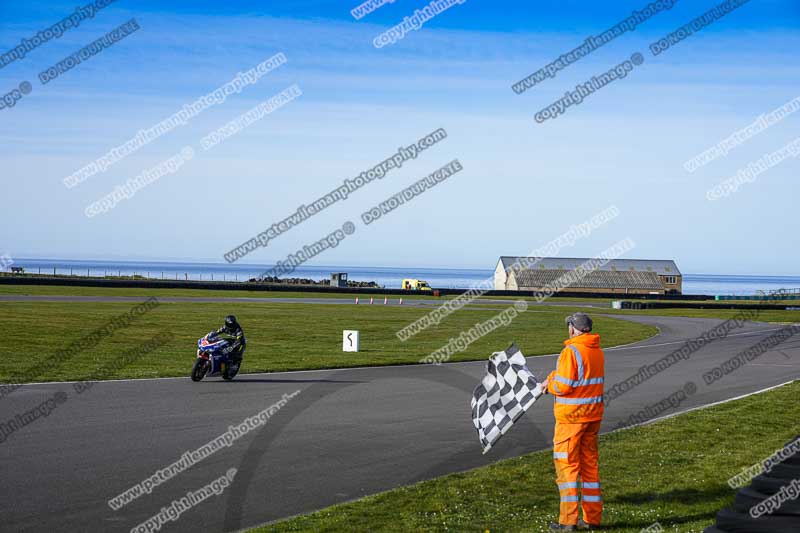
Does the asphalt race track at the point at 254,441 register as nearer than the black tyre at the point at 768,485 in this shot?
No

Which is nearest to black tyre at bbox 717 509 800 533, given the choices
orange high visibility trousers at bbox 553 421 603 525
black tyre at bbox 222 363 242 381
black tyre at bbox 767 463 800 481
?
black tyre at bbox 767 463 800 481

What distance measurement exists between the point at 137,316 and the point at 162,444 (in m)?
26.8

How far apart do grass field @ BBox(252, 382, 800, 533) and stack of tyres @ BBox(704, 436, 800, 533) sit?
6.18ft

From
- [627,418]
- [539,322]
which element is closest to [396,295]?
[539,322]

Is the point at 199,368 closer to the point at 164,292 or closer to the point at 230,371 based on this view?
the point at 230,371

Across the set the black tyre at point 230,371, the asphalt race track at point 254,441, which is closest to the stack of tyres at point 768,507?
the asphalt race track at point 254,441

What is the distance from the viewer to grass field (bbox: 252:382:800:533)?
7730 millimetres

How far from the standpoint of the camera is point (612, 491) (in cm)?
909

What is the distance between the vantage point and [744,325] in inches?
1746

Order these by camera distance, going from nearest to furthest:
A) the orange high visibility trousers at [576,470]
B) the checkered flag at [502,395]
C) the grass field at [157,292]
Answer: the orange high visibility trousers at [576,470] → the checkered flag at [502,395] → the grass field at [157,292]

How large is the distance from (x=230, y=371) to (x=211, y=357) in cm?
60

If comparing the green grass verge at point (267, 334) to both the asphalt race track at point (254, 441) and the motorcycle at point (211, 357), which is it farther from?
the asphalt race track at point (254, 441)

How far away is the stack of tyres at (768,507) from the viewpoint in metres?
5.30

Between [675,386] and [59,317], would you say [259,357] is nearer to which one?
[675,386]
